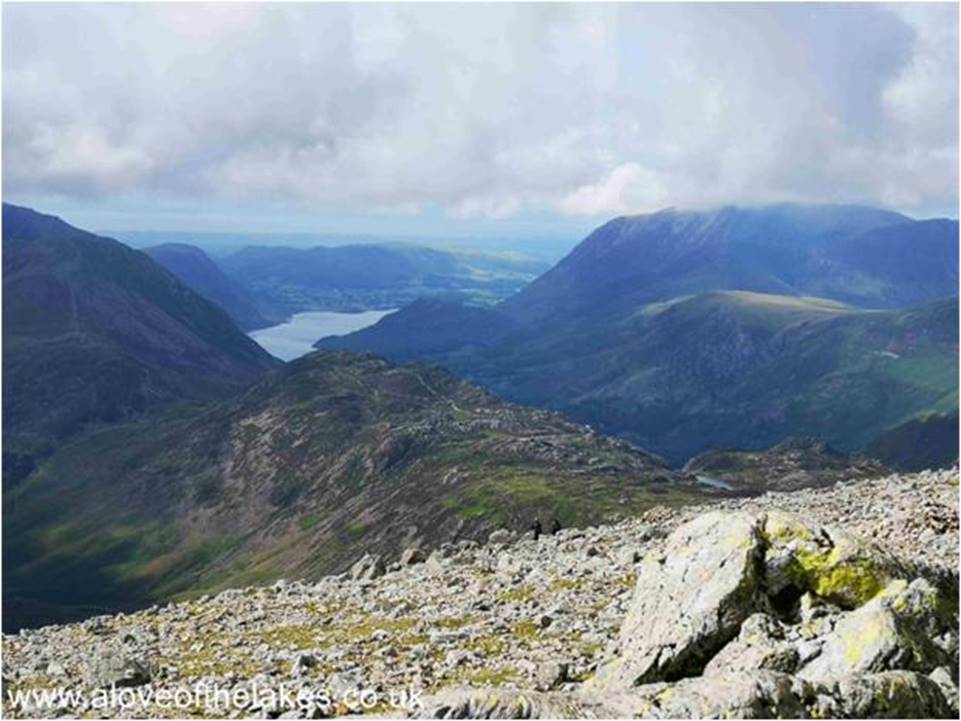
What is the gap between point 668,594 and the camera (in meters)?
25.4

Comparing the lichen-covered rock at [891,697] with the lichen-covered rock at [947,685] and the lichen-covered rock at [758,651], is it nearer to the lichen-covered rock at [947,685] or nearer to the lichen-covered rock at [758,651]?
the lichen-covered rock at [947,685]

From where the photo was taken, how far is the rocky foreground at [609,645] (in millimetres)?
20828

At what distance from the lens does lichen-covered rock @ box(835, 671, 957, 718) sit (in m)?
20.4

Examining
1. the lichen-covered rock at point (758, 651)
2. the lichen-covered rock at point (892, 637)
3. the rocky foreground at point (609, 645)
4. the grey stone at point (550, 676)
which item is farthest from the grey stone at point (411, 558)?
the lichen-covered rock at point (892, 637)

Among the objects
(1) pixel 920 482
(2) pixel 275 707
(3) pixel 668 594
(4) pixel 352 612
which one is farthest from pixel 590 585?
(1) pixel 920 482

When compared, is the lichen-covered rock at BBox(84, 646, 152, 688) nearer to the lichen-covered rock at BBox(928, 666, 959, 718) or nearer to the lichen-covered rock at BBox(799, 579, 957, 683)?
the lichen-covered rock at BBox(799, 579, 957, 683)

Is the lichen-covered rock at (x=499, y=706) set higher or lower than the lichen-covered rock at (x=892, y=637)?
lower

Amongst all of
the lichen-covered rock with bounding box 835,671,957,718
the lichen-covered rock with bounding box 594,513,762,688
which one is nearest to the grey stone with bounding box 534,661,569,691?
the lichen-covered rock with bounding box 594,513,762,688

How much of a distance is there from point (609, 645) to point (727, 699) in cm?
865

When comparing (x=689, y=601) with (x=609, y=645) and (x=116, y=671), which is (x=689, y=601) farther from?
(x=116, y=671)

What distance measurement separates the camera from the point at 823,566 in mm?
25719

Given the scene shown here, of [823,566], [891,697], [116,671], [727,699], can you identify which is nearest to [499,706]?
[727,699]

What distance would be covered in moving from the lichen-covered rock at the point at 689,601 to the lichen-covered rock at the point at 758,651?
47cm

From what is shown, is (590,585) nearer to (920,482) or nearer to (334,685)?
(334,685)
